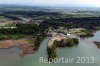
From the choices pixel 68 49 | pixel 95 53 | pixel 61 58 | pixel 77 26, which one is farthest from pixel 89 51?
pixel 77 26

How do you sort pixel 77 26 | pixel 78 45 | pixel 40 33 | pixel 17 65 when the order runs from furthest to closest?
pixel 77 26
pixel 40 33
pixel 78 45
pixel 17 65

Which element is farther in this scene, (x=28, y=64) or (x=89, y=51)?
(x=89, y=51)

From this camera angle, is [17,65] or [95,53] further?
[95,53]

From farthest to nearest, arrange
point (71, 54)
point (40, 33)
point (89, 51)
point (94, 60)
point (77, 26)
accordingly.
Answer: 1. point (77, 26)
2. point (40, 33)
3. point (89, 51)
4. point (71, 54)
5. point (94, 60)

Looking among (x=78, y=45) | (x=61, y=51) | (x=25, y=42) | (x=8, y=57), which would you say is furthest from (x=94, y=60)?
(x=25, y=42)

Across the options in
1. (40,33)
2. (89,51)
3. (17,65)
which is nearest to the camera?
(17,65)

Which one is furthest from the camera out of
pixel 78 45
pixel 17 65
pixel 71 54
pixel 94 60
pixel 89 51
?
pixel 78 45

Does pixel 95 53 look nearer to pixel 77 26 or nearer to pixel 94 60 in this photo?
pixel 94 60

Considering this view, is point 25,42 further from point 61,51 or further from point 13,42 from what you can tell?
point 61,51
